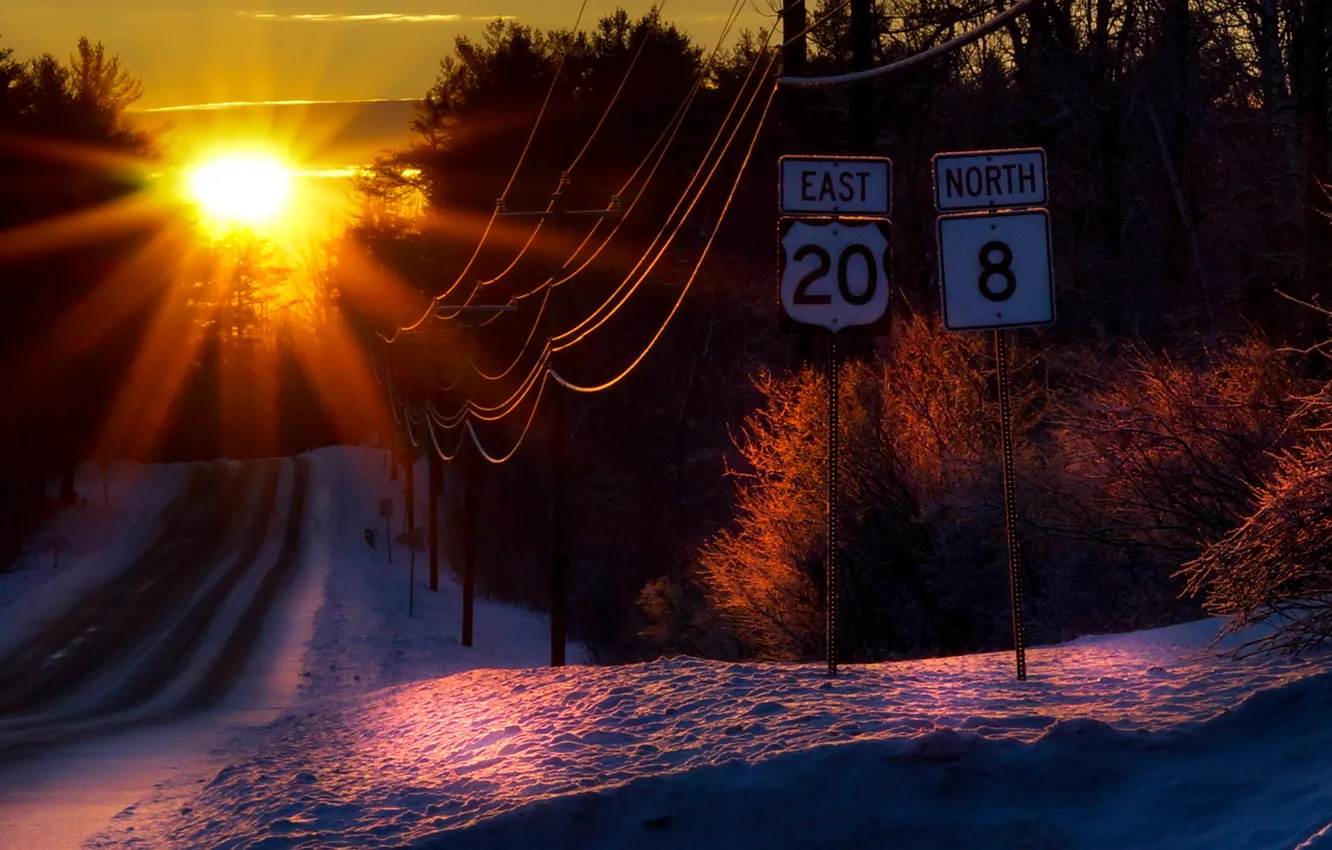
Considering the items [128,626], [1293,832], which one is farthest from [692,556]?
[1293,832]

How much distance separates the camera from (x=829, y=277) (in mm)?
11148

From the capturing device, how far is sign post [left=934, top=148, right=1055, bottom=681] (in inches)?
412

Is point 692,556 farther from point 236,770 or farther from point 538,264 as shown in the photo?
point 236,770

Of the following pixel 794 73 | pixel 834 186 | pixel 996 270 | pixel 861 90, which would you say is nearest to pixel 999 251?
pixel 996 270

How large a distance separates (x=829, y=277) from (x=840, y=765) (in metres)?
4.20

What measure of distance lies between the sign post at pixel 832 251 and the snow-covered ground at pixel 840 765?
1.59 meters

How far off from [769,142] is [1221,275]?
13.7 metres

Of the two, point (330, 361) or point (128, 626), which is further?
point (330, 361)

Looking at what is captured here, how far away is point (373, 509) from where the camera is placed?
65625mm

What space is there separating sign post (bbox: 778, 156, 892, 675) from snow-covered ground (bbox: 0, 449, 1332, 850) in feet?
5.20

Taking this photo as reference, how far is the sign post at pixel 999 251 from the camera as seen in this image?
10.5 meters

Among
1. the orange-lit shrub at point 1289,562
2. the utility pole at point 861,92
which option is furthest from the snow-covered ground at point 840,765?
the utility pole at point 861,92

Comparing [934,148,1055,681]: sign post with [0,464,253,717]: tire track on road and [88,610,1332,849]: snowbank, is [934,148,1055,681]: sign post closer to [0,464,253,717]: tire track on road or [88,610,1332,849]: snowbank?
[88,610,1332,849]: snowbank

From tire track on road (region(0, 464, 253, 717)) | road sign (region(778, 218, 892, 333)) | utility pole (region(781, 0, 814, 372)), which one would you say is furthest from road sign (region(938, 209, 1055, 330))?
tire track on road (region(0, 464, 253, 717))
